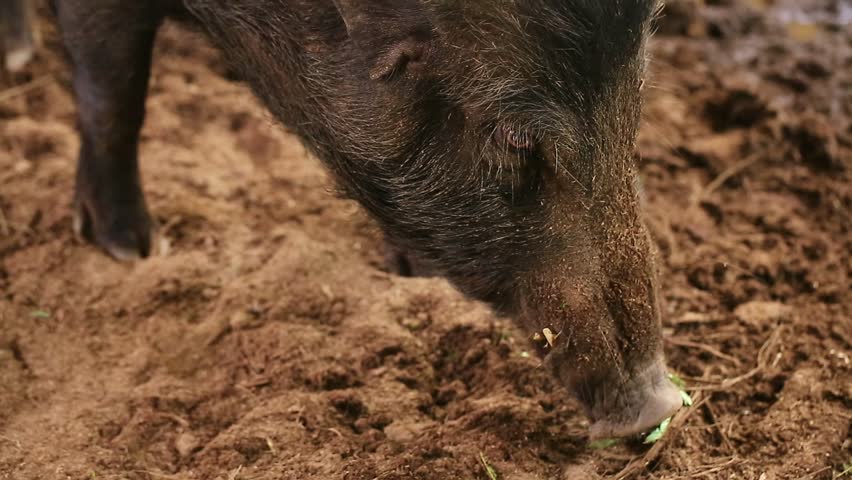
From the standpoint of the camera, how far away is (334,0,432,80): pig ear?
2.77 metres

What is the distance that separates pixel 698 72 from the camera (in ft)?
18.4

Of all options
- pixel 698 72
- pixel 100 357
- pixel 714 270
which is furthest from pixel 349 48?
pixel 698 72

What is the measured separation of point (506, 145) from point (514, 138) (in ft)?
0.12

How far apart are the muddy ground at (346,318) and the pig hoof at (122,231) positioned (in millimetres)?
79

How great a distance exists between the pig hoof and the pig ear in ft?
5.78

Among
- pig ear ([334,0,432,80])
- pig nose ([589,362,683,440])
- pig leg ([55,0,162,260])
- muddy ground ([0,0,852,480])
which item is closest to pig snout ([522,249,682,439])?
pig nose ([589,362,683,440])

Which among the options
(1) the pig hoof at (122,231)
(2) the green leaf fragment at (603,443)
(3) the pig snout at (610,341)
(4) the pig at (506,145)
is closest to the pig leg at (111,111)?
(1) the pig hoof at (122,231)

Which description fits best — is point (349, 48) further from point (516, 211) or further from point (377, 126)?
point (516, 211)

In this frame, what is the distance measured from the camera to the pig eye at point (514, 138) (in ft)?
9.12

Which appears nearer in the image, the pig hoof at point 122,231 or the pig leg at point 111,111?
the pig leg at point 111,111

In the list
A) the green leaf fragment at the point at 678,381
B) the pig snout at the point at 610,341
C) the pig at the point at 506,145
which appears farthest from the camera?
the green leaf fragment at the point at 678,381

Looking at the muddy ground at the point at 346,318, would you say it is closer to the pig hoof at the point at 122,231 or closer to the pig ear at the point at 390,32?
the pig hoof at the point at 122,231

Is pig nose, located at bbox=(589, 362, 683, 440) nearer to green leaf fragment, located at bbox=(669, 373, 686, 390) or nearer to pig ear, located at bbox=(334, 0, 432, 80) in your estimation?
green leaf fragment, located at bbox=(669, 373, 686, 390)

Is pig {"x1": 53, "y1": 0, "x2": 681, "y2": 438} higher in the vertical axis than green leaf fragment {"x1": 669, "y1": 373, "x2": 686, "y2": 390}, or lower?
higher
